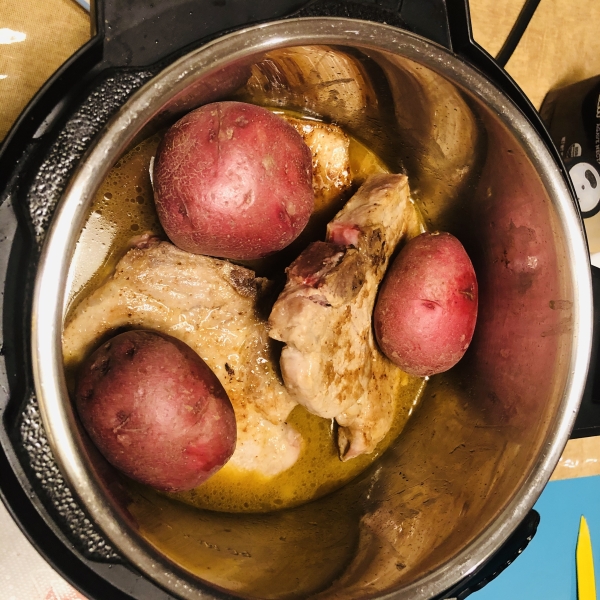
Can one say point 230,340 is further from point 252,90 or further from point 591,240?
point 591,240

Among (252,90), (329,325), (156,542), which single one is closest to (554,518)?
(329,325)

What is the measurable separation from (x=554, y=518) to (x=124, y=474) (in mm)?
1024

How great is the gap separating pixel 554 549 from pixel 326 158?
1.07 m

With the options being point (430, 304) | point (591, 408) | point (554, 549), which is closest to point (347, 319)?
point (430, 304)

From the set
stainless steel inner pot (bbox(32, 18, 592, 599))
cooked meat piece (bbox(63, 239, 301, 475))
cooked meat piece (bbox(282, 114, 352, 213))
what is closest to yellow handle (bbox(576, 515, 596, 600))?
stainless steel inner pot (bbox(32, 18, 592, 599))

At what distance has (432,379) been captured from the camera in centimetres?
111

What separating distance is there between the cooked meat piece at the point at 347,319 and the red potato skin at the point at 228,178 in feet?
0.33

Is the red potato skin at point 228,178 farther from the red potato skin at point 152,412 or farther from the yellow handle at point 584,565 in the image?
the yellow handle at point 584,565

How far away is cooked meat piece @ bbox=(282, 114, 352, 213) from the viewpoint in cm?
102

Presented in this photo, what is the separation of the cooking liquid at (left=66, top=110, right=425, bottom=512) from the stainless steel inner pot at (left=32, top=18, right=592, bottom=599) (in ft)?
0.10

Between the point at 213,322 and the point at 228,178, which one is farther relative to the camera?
the point at 213,322

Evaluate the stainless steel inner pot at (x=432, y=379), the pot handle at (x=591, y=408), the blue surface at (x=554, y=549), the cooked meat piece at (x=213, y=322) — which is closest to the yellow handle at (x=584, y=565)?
the blue surface at (x=554, y=549)

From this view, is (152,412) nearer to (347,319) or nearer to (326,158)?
(347,319)

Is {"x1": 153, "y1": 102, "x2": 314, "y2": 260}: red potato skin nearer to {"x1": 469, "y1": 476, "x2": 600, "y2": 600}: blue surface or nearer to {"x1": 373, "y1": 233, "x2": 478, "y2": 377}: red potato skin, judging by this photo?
{"x1": 373, "y1": 233, "x2": 478, "y2": 377}: red potato skin
